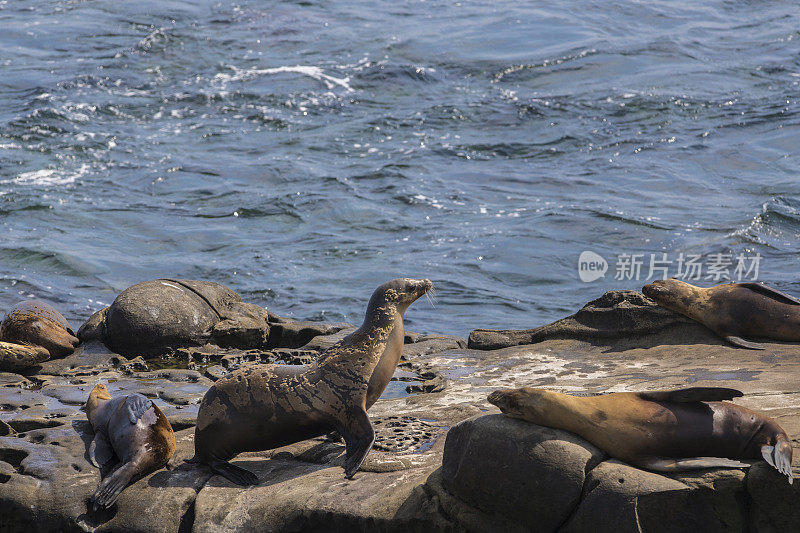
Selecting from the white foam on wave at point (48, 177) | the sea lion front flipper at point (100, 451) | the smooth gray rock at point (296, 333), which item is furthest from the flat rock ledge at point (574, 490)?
the white foam on wave at point (48, 177)

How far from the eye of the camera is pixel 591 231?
51.4 ft

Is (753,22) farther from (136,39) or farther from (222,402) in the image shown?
(222,402)

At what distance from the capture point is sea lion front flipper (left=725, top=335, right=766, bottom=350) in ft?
23.9

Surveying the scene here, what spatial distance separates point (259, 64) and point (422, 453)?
19130mm

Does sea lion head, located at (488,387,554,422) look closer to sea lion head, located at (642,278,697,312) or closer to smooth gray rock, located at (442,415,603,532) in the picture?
smooth gray rock, located at (442,415,603,532)

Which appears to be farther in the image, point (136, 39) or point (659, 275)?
point (136, 39)

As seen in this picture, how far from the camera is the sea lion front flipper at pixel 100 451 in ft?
18.9

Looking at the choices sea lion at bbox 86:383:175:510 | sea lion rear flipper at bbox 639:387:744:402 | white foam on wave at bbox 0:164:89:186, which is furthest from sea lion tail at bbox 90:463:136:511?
white foam on wave at bbox 0:164:89:186

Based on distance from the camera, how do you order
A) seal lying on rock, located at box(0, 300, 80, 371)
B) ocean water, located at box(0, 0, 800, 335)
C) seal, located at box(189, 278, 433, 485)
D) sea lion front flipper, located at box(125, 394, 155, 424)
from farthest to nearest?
ocean water, located at box(0, 0, 800, 335) → seal lying on rock, located at box(0, 300, 80, 371) → sea lion front flipper, located at box(125, 394, 155, 424) → seal, located at box(189, 278, 433, 485)

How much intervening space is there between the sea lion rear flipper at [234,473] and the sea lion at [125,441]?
407mm

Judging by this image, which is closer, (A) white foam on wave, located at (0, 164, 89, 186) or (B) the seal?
(B) the seal

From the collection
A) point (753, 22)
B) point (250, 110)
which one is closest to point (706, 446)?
point (250, 110)

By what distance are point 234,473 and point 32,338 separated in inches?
159

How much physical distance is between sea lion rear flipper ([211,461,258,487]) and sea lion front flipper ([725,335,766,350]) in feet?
12.9
